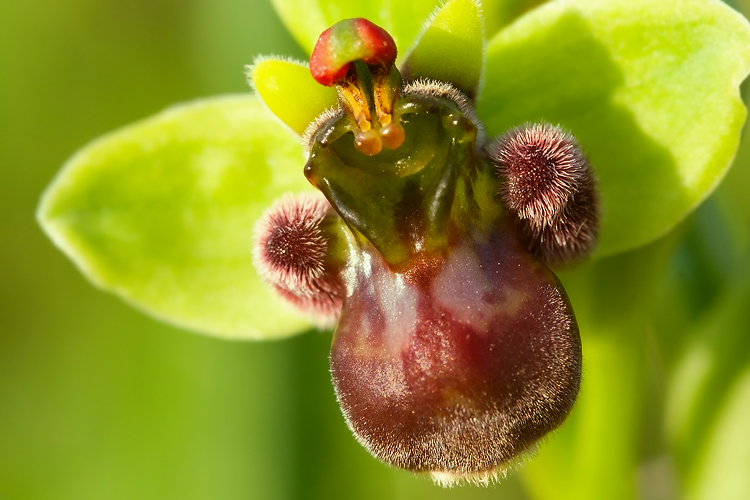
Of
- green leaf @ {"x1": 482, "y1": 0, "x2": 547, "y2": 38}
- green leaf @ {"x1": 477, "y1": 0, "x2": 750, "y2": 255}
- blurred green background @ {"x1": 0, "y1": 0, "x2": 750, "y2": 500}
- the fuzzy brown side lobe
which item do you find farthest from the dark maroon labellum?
blurred green background @ {"x1": 0, "y1": 0, "x2": 750, "y2": 500}

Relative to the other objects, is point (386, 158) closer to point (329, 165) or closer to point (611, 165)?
point (329, 165)

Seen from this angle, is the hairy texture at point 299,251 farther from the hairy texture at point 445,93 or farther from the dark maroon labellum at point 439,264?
the hairy texture at point 445,93

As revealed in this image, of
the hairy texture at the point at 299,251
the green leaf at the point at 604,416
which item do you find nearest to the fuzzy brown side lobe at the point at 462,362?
the hairy texture at the point at 299,251

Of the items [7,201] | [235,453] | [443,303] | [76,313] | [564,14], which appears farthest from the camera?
[7,201]

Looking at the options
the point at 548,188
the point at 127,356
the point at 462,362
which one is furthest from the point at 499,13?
the point at 127,356

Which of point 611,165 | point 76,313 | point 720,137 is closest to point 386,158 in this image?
point 611,165

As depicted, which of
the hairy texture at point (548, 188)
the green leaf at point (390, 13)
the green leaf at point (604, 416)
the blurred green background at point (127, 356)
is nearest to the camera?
the hairy texture at point (548, 188)
